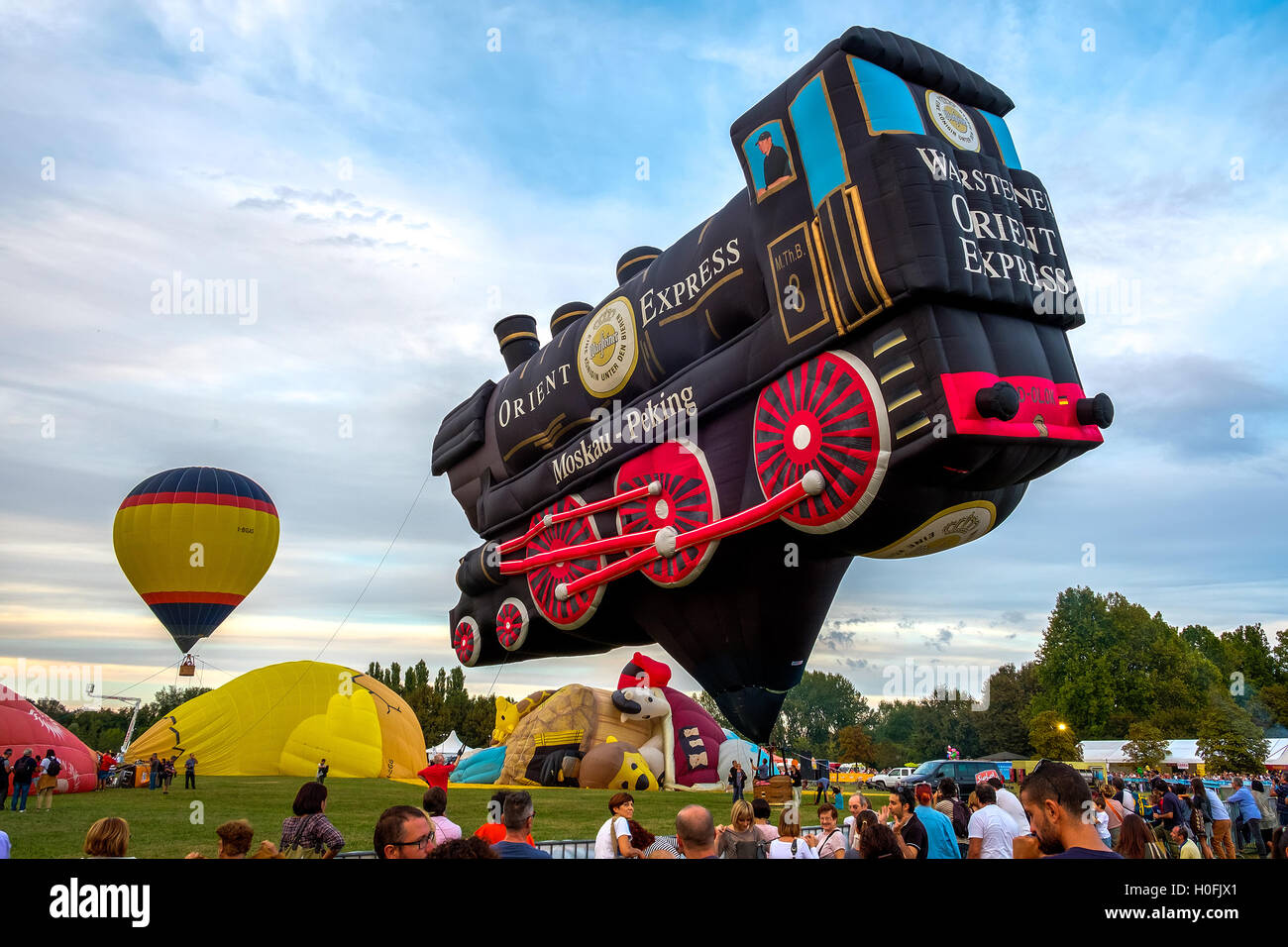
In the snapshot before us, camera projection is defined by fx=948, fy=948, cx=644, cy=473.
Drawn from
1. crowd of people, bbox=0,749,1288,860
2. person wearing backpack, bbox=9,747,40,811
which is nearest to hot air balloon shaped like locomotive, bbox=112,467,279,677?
person wearing backpack, bbox=9,747,40,811

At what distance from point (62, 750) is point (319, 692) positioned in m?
8.11

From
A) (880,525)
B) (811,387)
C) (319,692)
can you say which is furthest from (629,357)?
(319,692)

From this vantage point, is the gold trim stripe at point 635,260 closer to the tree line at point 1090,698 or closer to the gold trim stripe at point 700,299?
the gold trim stripe at point 700,299

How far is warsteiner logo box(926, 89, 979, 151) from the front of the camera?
10336 millimetres

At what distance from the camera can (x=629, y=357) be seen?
1314 cm

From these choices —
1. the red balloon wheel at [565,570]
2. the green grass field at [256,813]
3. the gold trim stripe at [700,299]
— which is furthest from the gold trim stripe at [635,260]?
the green grass field at [256,813]

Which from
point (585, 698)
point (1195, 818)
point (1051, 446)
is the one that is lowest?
point (1195, 818)

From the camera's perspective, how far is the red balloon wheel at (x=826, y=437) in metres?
9.64

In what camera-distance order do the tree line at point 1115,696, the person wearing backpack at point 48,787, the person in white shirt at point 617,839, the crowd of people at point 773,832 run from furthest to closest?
1. the tree line at point 1115,696
2. the person wearing backpack at point 48,787
3. the person in white shirt at point 617,839
4. the crowd of people at point 773,832

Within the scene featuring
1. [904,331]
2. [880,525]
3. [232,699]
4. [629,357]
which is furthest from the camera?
[232,699]

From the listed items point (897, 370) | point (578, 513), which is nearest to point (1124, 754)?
point (578, 513)

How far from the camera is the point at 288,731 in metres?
26.9

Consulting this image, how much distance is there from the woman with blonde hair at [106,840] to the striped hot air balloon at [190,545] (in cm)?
2404
